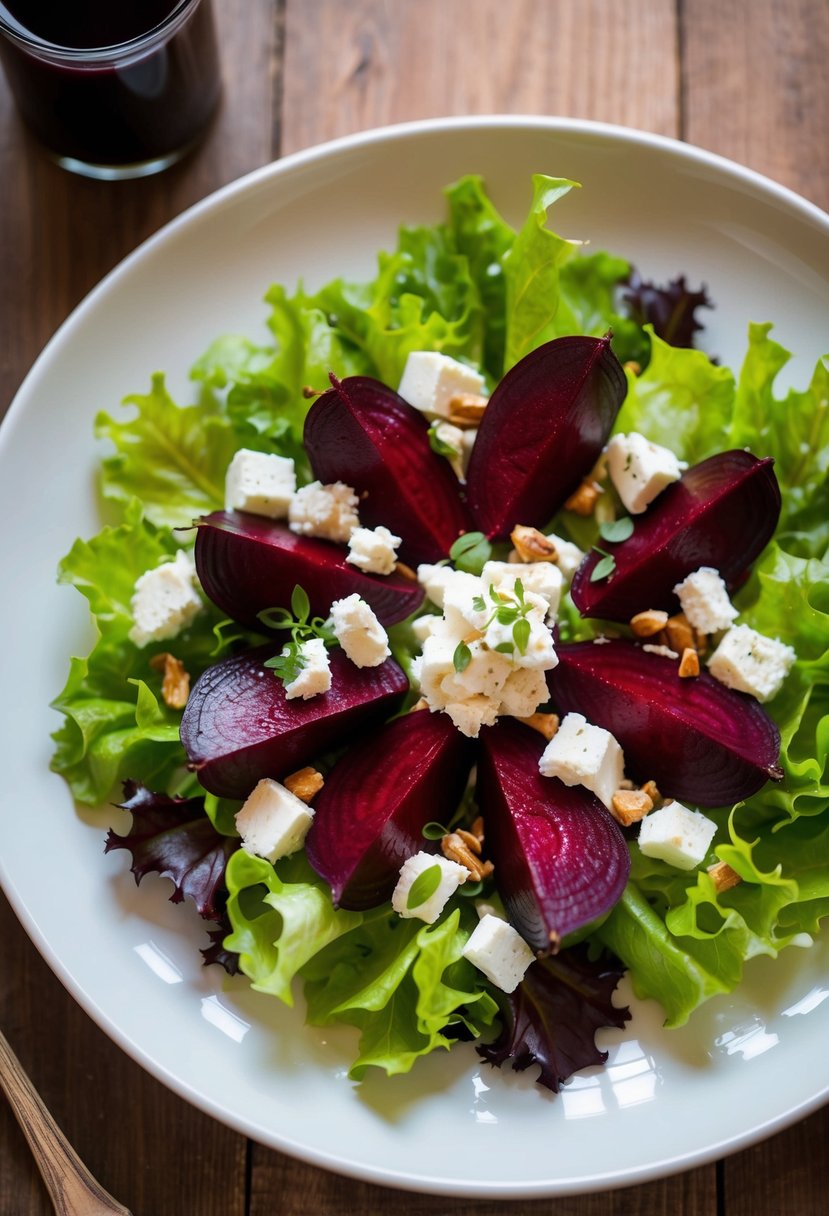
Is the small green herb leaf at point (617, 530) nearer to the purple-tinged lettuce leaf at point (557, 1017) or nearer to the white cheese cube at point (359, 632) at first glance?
the white cheese cube at point (359, 632)

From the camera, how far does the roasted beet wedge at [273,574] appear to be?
2.00m

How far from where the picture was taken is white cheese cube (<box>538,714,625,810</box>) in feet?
6.21

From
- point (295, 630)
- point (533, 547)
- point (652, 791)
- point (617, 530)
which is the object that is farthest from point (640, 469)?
point (295, 630)

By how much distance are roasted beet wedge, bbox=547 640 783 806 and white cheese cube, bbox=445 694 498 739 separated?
0.52 ft

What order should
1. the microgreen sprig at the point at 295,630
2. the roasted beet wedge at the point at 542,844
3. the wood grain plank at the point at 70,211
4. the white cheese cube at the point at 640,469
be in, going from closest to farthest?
the roasted beet wedge at the point at 542,844 → the microgreen sprig at the point at 295,630 → the white cheese cube at the point at 640,469 → the wood grain plank at the point at 70,211

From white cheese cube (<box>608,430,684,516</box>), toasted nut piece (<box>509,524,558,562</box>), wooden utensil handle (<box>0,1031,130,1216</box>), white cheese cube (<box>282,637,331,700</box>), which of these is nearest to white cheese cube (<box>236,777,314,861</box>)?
white cheese cube (<box>282,637,331,700</box>)

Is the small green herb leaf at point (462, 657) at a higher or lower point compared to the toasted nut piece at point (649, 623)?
higher

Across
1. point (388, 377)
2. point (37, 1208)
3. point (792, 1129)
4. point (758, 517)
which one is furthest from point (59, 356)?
point (792, 1129)

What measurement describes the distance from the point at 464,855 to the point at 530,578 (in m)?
0.49

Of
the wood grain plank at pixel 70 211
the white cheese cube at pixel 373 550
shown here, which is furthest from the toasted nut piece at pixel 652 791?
the wood grain plank at pixel 70 211

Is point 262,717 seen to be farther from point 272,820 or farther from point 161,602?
point 161,602

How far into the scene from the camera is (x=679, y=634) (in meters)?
2.03

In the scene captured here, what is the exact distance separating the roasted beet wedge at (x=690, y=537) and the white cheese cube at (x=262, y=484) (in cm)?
55

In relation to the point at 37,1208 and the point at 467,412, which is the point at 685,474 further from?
the point at 37,1208
